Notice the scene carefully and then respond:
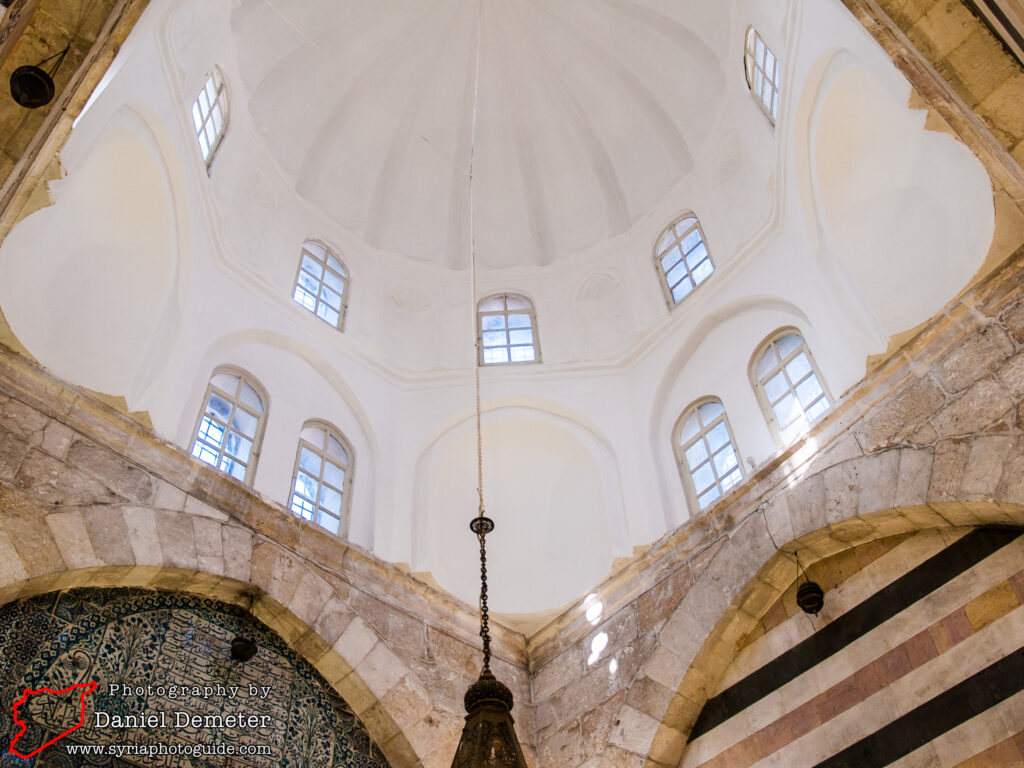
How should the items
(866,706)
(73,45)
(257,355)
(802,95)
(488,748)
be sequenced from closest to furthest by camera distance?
(488,748), (73,45), (866,706), (802,95), (257,355)

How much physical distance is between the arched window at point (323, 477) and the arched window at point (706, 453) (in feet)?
9.07

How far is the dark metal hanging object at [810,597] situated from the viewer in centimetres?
577

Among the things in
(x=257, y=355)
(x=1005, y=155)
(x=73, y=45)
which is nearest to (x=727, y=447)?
(x=1005, y=155)

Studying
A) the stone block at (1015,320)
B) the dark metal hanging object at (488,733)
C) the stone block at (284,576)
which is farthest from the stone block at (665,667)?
the dark metal hanging object at (488,733)

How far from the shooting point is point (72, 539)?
207 inches

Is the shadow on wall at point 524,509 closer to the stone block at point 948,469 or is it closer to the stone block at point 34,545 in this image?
the stone block at point 948,469

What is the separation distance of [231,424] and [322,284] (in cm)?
231

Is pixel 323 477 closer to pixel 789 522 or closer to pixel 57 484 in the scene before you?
pixel 57 484

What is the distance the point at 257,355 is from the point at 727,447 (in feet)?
12.7

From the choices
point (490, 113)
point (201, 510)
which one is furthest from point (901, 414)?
point (490, 113)

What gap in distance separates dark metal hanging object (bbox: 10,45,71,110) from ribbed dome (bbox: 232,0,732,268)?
5.85 meters

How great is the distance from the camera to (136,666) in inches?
211

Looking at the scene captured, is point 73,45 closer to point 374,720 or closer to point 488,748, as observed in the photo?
point 488,748

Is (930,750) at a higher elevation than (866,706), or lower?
lower
